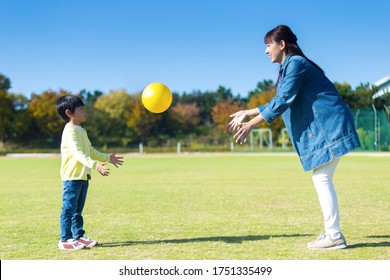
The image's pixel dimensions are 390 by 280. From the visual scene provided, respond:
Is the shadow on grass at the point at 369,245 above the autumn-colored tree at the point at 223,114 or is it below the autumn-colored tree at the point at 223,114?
below

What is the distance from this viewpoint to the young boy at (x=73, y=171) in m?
5.10

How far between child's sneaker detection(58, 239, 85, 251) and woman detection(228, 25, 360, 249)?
2.02m

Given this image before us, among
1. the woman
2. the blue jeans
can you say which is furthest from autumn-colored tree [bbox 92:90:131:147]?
the woman

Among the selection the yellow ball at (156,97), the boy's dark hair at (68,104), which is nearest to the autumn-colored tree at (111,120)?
the yellow ball at (156,97)

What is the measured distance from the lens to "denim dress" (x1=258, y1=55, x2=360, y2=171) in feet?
15.8

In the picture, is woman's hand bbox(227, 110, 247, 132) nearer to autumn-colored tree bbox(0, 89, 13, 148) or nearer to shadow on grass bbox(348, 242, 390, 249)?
shadow on grass bbox(348, 242, 390, 249)

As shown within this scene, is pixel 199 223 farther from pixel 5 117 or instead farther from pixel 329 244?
pixel 5 117

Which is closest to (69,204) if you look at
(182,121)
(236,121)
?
(236,121)

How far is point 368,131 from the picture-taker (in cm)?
3928

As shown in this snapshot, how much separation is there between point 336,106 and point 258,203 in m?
4.35

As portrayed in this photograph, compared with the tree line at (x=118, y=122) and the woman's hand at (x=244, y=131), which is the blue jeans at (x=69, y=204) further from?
the tree line at (x=118, y=122)
